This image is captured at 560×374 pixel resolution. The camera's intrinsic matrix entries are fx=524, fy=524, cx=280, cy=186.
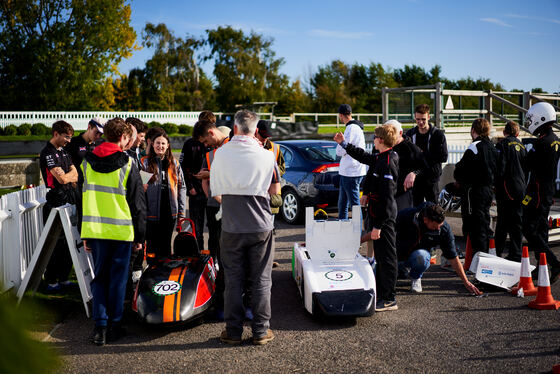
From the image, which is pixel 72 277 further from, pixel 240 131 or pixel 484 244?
pixel 484 244

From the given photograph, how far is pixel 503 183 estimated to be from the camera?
21.6 ft

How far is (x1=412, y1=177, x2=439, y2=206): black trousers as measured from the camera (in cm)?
718

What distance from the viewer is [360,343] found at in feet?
14.8

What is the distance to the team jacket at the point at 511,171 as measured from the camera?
21.5 ft

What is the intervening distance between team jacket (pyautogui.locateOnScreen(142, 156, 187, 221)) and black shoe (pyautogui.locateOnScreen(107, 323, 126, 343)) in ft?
4.94

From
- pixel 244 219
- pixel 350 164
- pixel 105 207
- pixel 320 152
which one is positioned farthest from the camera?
pixel 320 152

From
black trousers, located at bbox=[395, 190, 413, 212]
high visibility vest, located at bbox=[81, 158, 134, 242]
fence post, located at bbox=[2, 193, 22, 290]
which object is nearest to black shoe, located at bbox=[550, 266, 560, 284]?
black trousers, located at bbox=[395, 190, 413, 212]

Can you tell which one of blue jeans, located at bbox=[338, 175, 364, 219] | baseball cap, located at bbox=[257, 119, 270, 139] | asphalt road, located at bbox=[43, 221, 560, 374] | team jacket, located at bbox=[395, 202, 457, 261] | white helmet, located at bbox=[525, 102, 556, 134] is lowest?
asphalt road, located at bbox=[43, 221, 560, 374]

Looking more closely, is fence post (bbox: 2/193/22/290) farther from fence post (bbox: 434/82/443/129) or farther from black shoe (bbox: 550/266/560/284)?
fence post (bbox: 434/82/443/129)

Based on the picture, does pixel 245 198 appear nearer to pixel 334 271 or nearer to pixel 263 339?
pixel 263 339

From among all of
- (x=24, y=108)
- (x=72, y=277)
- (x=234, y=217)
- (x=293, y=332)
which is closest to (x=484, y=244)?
(x=293, y=332)

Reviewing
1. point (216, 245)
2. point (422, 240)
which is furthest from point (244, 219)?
point (422, 240)

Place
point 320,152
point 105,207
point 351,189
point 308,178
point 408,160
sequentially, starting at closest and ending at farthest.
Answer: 1. point 105,207
2. point 408,160
3. point 351,189
4. point 308,178
5. point 320,152

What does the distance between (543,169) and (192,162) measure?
432 cm
